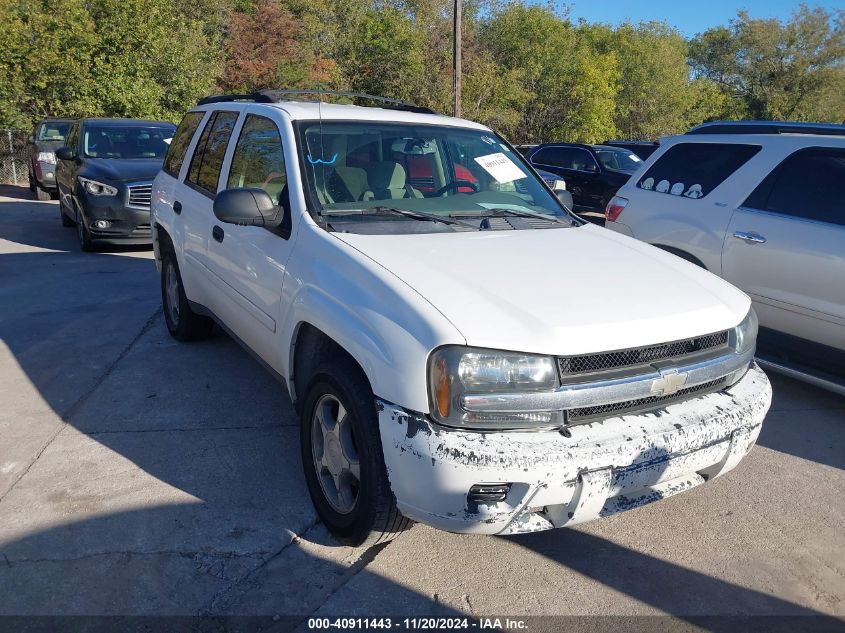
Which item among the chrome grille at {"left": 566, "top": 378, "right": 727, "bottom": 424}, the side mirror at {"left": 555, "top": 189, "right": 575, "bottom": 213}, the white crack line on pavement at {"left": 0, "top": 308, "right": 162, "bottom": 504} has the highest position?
the side mirror at {"left": 555, "top": 189, "right": 575, "bottom": 213}

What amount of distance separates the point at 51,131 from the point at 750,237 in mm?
15176

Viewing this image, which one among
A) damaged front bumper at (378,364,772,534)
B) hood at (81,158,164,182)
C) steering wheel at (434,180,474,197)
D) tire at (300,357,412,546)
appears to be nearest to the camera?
damaged front bumper at (378,364,772,534)

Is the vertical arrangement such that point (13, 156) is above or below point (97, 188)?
below

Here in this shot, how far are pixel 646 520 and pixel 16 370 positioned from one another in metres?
4.43

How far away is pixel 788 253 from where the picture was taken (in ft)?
15.8

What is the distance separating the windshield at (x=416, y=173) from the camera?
3.71 m

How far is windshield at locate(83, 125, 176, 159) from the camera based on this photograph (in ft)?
35.5

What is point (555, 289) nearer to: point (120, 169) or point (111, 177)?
point (111, 177)

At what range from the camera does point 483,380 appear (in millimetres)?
2559

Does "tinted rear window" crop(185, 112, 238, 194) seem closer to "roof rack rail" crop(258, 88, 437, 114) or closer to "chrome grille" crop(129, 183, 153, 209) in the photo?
"roof rack rail" crop(258, 88, 437, 114)

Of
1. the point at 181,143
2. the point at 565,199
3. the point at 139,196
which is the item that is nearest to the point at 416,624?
the point at 565,199

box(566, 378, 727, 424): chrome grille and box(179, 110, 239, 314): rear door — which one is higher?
box(179, 110, 239, 314): rear door

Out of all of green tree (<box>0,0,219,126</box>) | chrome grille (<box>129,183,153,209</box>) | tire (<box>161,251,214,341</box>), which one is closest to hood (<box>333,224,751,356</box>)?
tire (<box>161,251,214,341</box>)

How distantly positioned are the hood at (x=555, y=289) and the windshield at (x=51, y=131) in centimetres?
1480
